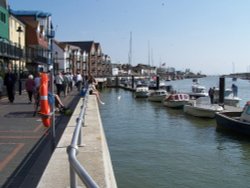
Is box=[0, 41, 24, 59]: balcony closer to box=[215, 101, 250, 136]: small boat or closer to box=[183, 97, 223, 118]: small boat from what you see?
box=[183, 97, 223, 118]: small boat

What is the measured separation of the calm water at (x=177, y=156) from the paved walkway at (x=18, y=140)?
9.09 ft

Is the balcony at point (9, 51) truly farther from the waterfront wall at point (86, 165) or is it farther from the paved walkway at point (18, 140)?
the waterfront wall at point (86, 165)

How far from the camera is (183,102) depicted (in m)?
40.7

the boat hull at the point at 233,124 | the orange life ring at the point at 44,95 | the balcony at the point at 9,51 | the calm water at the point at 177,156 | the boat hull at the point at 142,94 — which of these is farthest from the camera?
the boat hull at the point at 142,94

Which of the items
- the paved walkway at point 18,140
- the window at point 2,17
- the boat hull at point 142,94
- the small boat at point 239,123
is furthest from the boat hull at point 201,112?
the boat hull at point 142,94

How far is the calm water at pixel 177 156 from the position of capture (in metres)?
12.8

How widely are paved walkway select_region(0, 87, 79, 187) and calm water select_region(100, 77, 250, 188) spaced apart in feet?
9.09

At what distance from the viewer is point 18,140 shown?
1159 centimetres

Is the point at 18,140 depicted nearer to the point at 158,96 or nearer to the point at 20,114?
the point at 20,114

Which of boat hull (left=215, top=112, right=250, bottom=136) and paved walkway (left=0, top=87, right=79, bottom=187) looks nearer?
paved walkway (left=0, top=87, right=79, bottom=187)

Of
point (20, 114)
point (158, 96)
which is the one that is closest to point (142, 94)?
point (158, 96)

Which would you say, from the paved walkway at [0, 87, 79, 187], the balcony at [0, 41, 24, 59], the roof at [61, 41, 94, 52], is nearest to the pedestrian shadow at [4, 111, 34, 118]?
the paved walkway at [0, 87, 79, 187]

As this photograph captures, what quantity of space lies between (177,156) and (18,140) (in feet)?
24.0

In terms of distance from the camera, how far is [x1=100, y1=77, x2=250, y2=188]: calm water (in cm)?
1282
